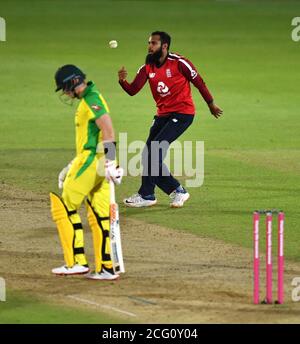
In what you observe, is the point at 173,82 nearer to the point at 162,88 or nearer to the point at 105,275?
the point at 162,88

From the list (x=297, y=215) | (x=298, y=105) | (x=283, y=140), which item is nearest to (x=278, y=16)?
(x=298, y=105)

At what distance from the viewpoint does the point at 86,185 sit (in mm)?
13453

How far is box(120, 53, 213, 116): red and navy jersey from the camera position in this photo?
17.1m

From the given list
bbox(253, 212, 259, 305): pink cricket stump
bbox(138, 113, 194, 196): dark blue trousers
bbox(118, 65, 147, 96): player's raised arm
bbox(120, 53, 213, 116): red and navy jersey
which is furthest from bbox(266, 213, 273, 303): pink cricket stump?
bbox(118, 65, 147, 96): player's raised arm

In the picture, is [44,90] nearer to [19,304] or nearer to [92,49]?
[92,49]

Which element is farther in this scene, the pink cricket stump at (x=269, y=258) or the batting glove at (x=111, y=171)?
the batting glove at (x=111, y=171)

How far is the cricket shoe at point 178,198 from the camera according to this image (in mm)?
17328

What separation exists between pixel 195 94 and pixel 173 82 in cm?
1094

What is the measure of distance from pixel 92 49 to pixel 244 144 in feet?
39.0

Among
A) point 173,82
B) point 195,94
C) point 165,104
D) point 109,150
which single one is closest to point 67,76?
point 109,150

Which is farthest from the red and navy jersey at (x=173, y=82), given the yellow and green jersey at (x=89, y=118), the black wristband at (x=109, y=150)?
the black wristband at (x=109, y=150)

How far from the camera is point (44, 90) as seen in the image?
28.4 meters

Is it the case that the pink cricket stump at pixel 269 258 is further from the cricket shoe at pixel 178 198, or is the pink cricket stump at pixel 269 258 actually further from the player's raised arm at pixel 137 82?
the player's raised arm at pixel 137 82

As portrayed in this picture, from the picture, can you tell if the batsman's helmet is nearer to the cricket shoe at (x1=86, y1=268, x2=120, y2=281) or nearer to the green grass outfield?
the cricket shoe at (x1=86, y1=268, x2=120, y2=281)
